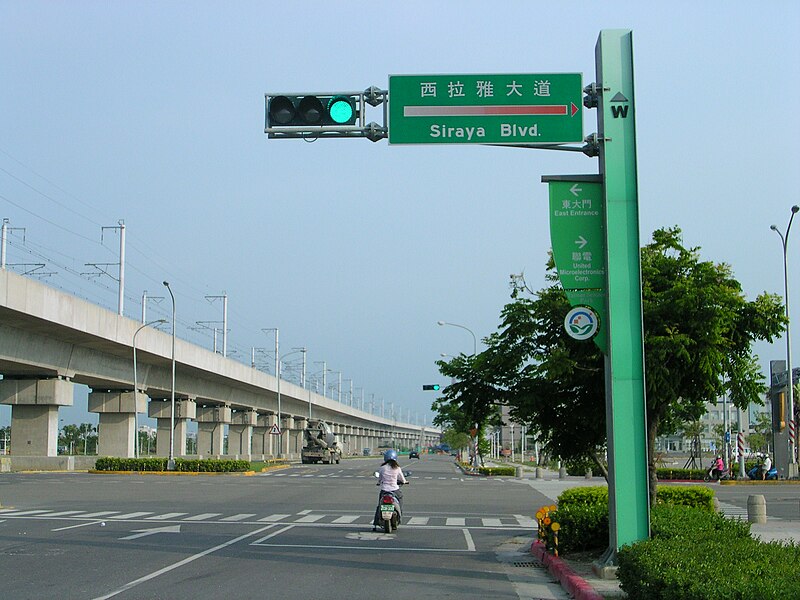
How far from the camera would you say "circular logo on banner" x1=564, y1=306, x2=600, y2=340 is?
12.8 meters

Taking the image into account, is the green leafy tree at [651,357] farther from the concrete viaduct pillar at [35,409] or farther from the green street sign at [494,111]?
the concrete viaduct pillar at [35,409]

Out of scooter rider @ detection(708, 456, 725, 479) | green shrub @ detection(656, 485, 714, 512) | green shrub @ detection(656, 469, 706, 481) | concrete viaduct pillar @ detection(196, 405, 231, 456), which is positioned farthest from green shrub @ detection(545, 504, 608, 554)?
concrete viaduct pillar @ detection(196, 405, 231, 456)

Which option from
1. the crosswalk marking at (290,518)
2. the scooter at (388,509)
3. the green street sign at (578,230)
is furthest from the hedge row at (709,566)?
the crosswalk marking at (290,518)

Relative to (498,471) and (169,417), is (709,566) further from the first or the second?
(169,417)

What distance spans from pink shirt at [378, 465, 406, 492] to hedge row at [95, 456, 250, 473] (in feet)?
130

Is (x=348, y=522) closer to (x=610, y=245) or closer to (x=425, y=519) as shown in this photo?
(x=425, y=519)

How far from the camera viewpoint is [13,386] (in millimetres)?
53188

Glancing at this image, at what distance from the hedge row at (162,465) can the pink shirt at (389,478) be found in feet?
130

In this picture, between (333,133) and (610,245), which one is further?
(333,133)

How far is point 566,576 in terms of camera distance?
41.7 feet

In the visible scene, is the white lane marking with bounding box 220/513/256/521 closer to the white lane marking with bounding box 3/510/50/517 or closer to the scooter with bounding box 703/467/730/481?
the white lane marking with bounding box 3/510/50/517

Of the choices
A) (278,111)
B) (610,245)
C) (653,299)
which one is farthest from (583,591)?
(278,111)

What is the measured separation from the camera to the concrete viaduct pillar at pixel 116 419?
210 ft

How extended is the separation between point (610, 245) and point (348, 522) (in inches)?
494
